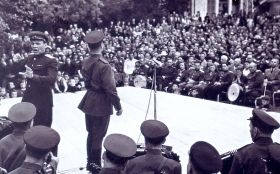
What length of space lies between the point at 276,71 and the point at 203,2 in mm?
20090

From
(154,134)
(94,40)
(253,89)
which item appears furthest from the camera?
(253,89)

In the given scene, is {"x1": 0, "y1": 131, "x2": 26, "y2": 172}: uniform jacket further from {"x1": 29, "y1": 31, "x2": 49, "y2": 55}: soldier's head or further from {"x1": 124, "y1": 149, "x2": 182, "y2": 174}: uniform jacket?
{"x1": 29, "y1": 31, "x2": 49, "y2": 55}: soldier's head

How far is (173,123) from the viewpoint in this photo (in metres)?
7.38

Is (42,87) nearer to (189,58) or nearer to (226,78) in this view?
(226,78)

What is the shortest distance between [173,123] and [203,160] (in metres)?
4.90

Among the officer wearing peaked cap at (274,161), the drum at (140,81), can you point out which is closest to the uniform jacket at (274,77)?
the drum at (140,81)

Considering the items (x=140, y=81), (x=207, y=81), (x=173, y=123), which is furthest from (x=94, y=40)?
(x=140, y=81)

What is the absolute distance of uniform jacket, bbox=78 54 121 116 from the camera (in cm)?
420

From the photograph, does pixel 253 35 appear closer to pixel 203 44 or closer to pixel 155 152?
pixel 203 44

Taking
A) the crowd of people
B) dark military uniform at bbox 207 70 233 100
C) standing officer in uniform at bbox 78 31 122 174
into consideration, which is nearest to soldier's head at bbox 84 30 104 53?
standing officer in uniform at bbox 78 31 122 174

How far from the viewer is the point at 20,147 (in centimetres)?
282

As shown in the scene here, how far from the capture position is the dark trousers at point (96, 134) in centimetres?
429

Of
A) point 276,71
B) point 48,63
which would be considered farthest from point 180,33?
point 48,63

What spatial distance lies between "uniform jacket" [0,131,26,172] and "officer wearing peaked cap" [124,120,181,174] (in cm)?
86
